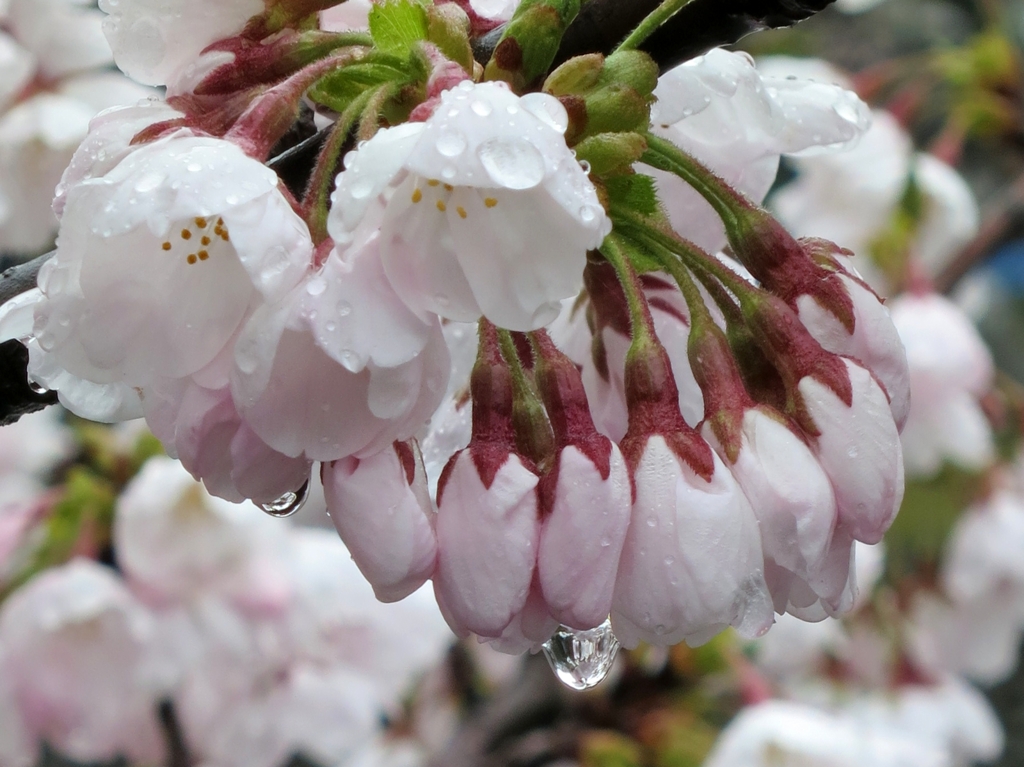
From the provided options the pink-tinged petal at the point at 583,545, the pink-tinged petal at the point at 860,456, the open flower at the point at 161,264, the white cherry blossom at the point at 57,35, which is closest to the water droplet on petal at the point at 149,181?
the open flower at the point at 161,264

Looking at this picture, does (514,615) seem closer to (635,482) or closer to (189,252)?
(635,482)

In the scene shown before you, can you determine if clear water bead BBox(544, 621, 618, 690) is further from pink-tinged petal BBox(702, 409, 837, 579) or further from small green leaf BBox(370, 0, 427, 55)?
small green leaf BBox(370, 0, 427, 55)

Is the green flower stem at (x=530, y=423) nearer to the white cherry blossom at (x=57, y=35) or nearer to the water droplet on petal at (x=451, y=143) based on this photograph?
the water droplet on petal at (x=451, y=143)

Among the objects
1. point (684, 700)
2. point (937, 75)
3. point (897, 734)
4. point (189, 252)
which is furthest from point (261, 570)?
point (937, 75)

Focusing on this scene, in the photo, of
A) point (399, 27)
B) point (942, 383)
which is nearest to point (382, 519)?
point (399, 27)

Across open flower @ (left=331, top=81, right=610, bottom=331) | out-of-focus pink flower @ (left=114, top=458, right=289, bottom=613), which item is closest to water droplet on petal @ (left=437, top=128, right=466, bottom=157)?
open flower @ (left=331, top=81, right=610, bottom=331)
